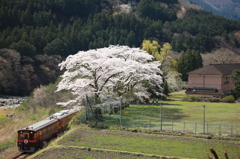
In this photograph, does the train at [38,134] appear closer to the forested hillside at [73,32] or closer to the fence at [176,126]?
the fence at [176,126]

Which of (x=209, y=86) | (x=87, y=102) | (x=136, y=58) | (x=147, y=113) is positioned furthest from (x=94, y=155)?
(x=209, y=86)

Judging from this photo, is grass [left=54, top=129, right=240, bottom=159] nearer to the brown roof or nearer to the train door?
the train door

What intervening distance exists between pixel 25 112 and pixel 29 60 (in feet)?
97.1

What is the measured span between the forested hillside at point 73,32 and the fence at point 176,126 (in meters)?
34.6

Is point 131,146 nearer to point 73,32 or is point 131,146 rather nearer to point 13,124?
point 13,124

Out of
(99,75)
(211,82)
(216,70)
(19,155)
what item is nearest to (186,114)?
(99,75)

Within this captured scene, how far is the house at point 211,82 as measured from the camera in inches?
1962

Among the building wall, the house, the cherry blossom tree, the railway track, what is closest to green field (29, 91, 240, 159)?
the railway track

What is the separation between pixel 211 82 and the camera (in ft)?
167

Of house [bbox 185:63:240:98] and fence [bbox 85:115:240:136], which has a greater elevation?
house [bbox 185:63:240:98]

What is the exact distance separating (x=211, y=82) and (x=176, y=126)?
2553cm

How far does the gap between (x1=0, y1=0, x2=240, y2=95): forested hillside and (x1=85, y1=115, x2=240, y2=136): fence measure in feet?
114

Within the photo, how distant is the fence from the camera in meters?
25.4

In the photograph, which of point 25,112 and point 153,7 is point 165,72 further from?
point 153,7
